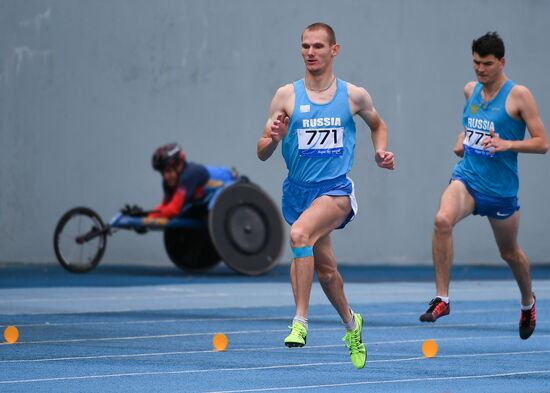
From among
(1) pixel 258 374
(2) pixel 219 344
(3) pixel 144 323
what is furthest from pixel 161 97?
(1) pixel 258 374

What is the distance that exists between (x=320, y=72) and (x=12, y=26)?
12675 millimetres

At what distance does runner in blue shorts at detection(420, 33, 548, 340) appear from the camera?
1066 centimetres

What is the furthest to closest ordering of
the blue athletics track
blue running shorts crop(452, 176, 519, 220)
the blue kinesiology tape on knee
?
1. blue running shorts crop(452, 176, 519, 220)
2. the blue kinesiology tape on knee
3. the blue athletics track

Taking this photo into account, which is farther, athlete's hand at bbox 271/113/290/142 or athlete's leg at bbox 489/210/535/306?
athlete's leg at bbox 489/210/535/306

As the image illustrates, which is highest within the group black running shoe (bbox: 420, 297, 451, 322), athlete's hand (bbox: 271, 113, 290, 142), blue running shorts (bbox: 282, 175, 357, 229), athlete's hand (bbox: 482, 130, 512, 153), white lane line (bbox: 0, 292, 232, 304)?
athlete's hand (bbox: 271, 113, 290, 142)

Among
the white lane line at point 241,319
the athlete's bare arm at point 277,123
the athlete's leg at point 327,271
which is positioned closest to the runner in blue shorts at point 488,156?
the athlete's leg at point 327,271

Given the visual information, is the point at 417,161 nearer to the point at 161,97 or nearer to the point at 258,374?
the point at 161,97

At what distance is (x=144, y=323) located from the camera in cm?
1297

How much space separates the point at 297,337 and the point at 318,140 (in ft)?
4.52

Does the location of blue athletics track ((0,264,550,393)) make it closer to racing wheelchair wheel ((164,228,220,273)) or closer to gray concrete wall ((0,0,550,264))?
racing wheelchair wheel ((164,228,220,273))

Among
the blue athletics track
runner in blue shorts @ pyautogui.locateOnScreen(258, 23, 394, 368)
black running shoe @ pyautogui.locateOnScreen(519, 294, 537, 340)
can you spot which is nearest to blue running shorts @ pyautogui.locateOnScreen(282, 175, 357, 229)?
runner in blue shorts @ pyautogui.locateOnScreen(258, 23, 394, 368)

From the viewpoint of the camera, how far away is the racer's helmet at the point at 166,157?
19.3 metres

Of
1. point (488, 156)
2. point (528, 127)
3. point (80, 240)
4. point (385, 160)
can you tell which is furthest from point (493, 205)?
point (80, 240)

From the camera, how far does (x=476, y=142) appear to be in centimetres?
1077
